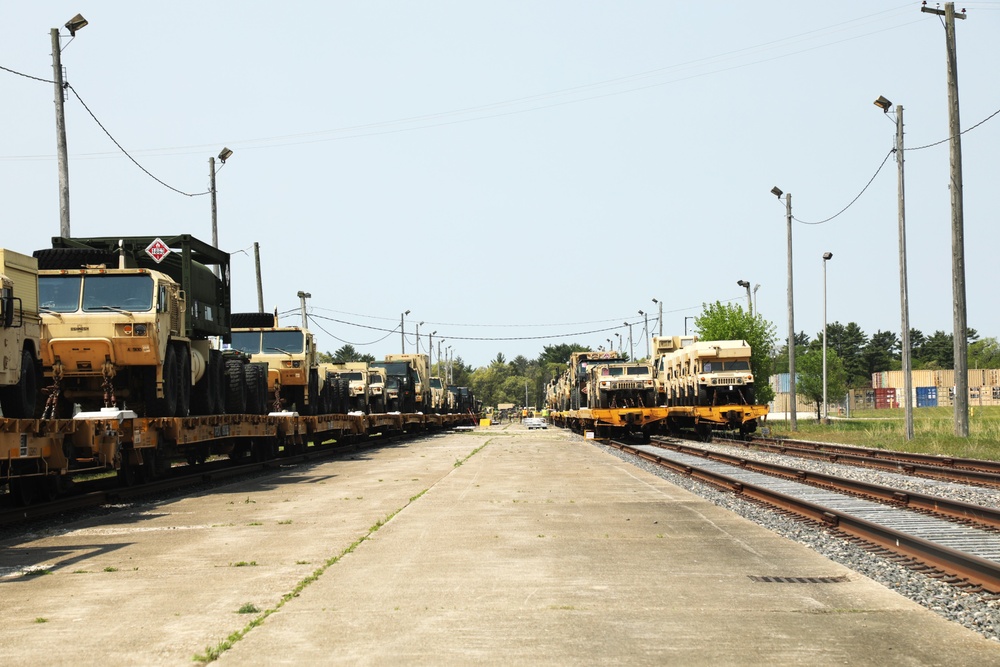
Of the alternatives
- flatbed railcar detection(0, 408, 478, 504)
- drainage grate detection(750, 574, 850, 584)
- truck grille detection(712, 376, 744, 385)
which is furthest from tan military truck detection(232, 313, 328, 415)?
drainage grate detection(750, 574, 850, 584)

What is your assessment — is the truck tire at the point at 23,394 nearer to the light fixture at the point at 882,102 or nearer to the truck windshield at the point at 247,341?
the truck windshield at the point at 247,341

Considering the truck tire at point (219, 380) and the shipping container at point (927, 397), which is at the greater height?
the truck tire at point (219, 380)

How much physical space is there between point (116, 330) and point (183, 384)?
2001 millimetres

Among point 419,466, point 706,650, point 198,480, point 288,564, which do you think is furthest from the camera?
point 419,466

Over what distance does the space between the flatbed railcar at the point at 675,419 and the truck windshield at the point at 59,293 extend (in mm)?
24621

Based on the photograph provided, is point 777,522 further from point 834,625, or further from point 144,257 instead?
point 144,257

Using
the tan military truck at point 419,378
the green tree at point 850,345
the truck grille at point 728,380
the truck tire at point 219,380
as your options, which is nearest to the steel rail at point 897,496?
the truck tire at point 219,380

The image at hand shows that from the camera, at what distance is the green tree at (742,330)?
5938 cm

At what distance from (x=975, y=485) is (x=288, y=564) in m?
12.3

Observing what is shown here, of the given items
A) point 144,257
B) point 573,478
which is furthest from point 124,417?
point 573,478

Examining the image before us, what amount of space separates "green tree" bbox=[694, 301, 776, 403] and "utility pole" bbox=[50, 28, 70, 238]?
4196cm

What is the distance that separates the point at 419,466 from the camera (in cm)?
2359

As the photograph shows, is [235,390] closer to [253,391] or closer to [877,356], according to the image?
[253,391]

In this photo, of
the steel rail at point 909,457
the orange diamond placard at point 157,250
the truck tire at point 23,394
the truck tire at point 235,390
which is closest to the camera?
the truck tire at point 23,394
